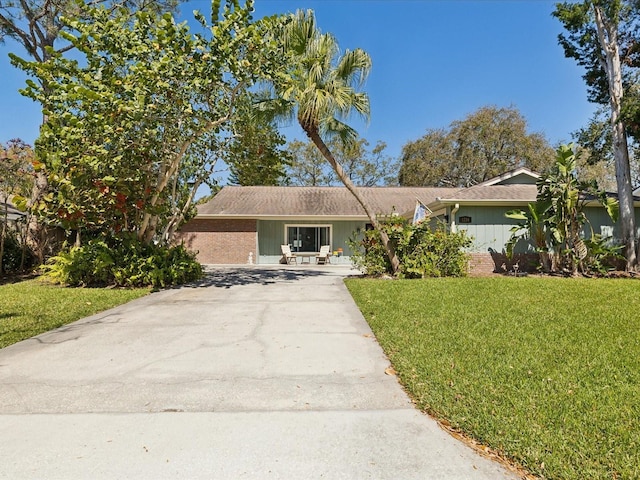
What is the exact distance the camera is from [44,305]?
709cm

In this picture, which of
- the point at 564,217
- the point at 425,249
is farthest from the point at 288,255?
the point at 564,217

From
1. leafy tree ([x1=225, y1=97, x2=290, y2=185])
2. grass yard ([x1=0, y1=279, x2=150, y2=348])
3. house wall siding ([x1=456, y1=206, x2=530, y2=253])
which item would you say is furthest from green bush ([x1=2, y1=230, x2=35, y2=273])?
house wall siding ([x1=456, y1=206, x2=530, y2=253])

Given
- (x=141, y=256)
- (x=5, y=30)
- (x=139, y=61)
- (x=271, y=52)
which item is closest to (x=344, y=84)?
(x=271, y=52)

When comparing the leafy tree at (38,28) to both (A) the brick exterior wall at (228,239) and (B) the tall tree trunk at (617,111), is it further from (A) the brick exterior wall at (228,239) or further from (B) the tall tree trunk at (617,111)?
(B) the tall tree trunk at (617,111)

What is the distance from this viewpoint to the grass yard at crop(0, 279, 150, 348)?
545 centimetres

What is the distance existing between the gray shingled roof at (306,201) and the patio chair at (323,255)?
5.95ft

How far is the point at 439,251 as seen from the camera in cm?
1102

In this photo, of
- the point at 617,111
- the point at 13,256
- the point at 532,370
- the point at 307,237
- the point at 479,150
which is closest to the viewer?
the point at 532,370

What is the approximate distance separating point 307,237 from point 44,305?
46.3 feet

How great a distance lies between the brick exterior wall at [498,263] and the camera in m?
12.3

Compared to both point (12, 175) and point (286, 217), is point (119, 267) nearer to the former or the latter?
point (12, 175)

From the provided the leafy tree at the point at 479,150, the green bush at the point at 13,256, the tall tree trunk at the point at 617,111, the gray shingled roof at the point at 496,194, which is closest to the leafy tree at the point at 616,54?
the tall tree trunk at the point at 617,111

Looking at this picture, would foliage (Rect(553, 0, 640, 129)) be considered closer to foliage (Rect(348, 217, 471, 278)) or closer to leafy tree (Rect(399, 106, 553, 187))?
foliage (Rect(348, 217, 471, 278))

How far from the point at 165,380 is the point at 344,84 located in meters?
9.61
